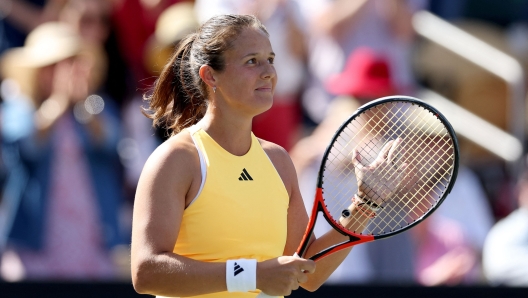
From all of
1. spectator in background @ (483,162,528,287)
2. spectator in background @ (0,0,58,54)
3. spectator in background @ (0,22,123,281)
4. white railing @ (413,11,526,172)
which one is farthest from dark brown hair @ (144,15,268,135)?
white railing @ (413,11,526,172)

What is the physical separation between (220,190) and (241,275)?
29 centimetres

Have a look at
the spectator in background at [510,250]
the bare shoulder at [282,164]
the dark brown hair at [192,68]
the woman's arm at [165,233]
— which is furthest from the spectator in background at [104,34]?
the woman's arm at [165,233]

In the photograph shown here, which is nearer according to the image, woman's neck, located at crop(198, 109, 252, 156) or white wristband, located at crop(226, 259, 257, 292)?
white wristband, located at crop(226, 259, 257, 292)

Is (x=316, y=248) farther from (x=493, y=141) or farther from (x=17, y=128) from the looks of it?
(x=493, y=141)

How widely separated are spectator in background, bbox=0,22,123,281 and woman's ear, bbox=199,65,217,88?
102 inches

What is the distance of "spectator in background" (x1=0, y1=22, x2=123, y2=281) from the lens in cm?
517

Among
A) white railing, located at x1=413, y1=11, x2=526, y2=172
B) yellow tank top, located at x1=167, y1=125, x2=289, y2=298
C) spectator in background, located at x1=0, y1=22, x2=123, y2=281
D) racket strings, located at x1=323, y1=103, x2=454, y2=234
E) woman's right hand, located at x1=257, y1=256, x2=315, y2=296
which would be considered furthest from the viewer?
white railing, located at x1=413, y1=11, x2=526, y2=172

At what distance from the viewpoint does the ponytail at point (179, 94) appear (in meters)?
2.96

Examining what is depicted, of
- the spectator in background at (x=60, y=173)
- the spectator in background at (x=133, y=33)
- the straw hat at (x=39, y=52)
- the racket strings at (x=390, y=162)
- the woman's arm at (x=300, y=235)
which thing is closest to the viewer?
the woman's arm at (x=300, y=235)

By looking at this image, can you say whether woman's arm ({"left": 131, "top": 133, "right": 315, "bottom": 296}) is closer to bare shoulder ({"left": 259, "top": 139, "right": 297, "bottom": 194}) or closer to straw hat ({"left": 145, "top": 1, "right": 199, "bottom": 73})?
bare shoulder ({"left": 259, "top": 139, "right": 297, "bottom": 194})

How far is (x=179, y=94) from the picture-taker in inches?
118

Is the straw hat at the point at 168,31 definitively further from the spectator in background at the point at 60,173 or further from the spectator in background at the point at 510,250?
the spectator in background at the point at 510,250

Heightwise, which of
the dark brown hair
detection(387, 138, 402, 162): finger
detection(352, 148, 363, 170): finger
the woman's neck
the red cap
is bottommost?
the red cap

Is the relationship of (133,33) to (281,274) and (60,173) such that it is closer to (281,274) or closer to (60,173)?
(60,173)
